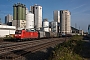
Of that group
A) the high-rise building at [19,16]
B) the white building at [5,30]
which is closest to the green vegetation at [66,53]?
the white building at [5,30]

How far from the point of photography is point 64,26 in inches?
4688

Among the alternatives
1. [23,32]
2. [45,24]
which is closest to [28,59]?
[23,32]

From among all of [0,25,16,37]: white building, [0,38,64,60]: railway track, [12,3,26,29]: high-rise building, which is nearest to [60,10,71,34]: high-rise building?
[12,3,26,29]: high-rise building

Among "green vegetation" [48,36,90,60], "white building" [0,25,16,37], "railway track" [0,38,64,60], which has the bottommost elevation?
"railway track" [0,38,64,60]

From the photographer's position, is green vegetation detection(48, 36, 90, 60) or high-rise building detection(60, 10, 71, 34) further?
high-rise building detection(60, 10, 71, 34)

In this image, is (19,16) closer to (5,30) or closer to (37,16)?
(37,16)

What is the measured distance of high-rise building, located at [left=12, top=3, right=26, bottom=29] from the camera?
81812 millimetres

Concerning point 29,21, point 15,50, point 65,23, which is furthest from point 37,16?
point 15,50

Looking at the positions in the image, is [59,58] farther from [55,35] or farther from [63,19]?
[63,19]

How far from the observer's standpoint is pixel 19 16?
82.6m

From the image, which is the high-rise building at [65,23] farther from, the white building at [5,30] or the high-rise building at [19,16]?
the white building at [5,30]

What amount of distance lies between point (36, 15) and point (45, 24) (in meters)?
13.4

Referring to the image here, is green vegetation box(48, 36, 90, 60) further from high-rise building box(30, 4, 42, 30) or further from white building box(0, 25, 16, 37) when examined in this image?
high-rise building box(30, 4, 42, 30)

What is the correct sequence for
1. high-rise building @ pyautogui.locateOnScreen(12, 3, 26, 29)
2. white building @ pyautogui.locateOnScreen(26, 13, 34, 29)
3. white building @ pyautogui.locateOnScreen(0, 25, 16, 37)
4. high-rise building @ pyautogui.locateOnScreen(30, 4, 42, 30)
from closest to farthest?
white building @ pyautogui.locateOnScreen(0, 25, 16, 37) → high-rise building @ pyautogui.locateOnScreen(12, 3, 26, 29) → white building @ pyautogui.locateOnScreen(26, 13, 34, 29) → high-rise building @ pyautogui.locateOnScreen(30, 4, 42, 30)
